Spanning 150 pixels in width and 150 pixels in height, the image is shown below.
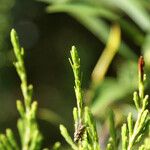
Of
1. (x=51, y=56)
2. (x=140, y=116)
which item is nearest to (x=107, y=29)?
(x=140, y=116)

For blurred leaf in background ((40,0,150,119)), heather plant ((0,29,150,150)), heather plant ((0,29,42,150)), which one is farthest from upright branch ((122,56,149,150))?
blurred leaf in background ((40,0,150,119))

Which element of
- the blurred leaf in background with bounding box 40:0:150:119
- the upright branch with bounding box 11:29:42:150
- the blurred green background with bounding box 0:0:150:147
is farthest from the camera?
the blurred green background with bounding box 0:0:150:147

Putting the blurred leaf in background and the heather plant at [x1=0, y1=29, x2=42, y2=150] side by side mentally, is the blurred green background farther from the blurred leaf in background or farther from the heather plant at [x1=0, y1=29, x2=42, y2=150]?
the heather plant at [x1=0, y1=29, x2=42, y2=150]

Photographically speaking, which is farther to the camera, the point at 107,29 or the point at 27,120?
the point at 107,29

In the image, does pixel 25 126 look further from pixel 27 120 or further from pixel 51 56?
pixel 51 56

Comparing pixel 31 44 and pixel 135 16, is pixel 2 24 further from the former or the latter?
pixel 31 44

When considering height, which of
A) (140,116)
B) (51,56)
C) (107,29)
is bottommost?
(140,116)

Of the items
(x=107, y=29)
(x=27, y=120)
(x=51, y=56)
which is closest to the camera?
(x=27, y=120)

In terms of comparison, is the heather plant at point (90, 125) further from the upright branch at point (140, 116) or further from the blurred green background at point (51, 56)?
the blurred green background at point (51, 56)

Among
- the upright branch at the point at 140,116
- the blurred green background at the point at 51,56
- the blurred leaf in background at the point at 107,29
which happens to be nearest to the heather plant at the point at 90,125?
the upright branch at the point at 140,116

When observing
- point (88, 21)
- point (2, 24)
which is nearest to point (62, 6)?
point (88, 21)

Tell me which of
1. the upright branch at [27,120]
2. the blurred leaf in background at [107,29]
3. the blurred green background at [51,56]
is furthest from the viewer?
the blurred green background at [51,56]
